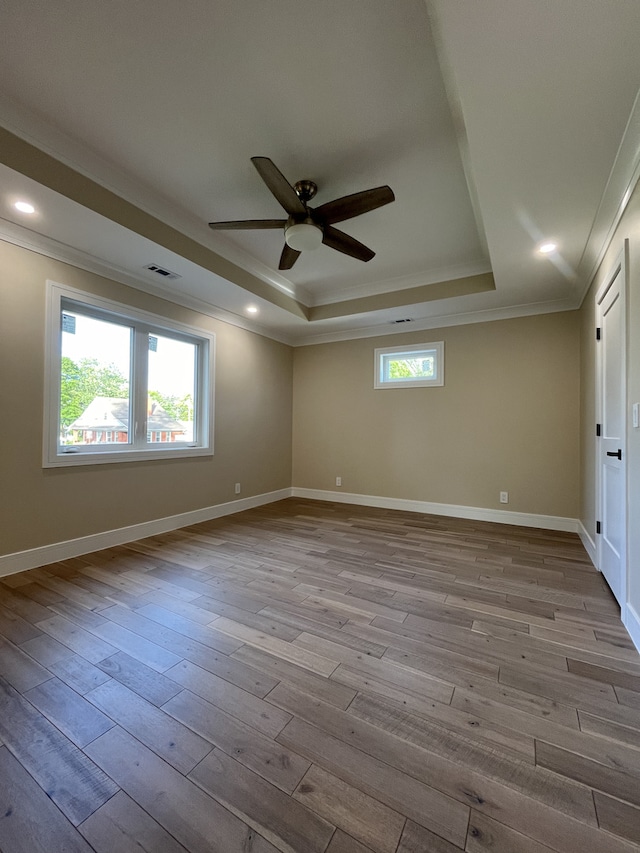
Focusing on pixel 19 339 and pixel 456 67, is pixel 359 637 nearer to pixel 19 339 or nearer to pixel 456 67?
pixel 456 67

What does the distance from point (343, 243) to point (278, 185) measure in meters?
0.74

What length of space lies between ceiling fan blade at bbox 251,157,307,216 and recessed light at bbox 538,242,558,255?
1.90 meters

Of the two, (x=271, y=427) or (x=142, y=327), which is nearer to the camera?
(x=142, y=327)

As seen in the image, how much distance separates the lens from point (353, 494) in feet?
17.1

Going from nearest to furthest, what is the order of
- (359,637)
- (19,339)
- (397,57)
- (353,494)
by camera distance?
1. (397,57)
2. (359,637)
3. (19,339)
4. (353,494)

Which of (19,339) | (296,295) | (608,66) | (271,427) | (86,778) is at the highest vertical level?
(296,295)

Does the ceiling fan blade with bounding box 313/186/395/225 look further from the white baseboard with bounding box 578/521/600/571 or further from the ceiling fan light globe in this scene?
the white baseboard with bounding box 578/521/600/571

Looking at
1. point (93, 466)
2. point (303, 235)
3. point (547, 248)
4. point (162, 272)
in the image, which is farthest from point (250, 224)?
point (93, 466)

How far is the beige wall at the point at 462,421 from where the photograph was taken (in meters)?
3.94

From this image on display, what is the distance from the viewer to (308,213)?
7.85 feet

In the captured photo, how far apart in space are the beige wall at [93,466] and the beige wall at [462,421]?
0.99m

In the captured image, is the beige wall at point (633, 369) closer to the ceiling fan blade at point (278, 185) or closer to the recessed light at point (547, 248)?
the recessed light at point (547, 248)

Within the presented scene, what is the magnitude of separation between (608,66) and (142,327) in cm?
377

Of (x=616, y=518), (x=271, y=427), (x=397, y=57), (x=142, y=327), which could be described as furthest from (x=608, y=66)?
(x=271, y=427)
